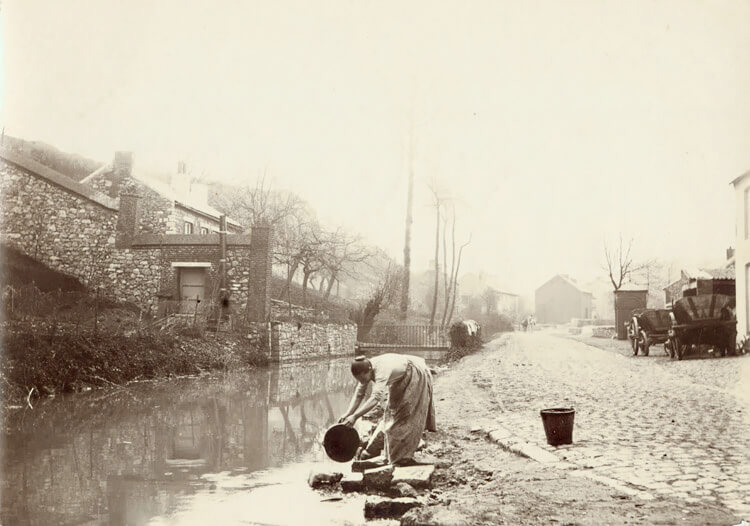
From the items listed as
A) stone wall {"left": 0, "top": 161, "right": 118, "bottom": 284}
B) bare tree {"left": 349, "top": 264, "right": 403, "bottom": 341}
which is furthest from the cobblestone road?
stone wall {"left": 0, "top": 161, "right": 118, "bottom": 284}

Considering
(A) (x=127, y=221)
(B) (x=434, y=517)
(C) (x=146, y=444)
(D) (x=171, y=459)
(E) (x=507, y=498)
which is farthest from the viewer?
(A) (x=127, y=221)

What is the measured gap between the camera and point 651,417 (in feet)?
24.7

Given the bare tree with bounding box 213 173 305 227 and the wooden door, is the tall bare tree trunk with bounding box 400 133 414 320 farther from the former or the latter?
the bare tree with bounding box 213 173 305 227

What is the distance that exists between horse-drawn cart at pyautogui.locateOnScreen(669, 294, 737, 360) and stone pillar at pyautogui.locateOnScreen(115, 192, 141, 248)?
15.5 m

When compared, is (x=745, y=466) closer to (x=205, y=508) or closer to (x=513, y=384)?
(x=205, y=508)

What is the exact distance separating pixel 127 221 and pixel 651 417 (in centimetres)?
1729

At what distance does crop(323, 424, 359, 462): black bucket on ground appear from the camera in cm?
588

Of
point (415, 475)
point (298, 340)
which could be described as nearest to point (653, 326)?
point (298, 340)

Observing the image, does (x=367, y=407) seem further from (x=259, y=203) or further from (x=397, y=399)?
(x=259, y=203)

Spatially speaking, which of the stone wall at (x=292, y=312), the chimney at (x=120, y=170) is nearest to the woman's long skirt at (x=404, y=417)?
the stone wall at (x=292, y=312)

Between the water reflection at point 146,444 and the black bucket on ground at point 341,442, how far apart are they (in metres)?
0.85

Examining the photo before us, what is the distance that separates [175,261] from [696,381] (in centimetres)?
1511

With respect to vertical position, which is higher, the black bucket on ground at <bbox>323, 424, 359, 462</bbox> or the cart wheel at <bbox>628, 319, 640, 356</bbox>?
the cart wheel at <bbox>628, 319, 640, 356</bbox>

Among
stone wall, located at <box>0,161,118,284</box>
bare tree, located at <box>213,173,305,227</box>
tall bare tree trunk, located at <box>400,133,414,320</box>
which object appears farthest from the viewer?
bare tree, located at <box>213,173,305,227</box>
